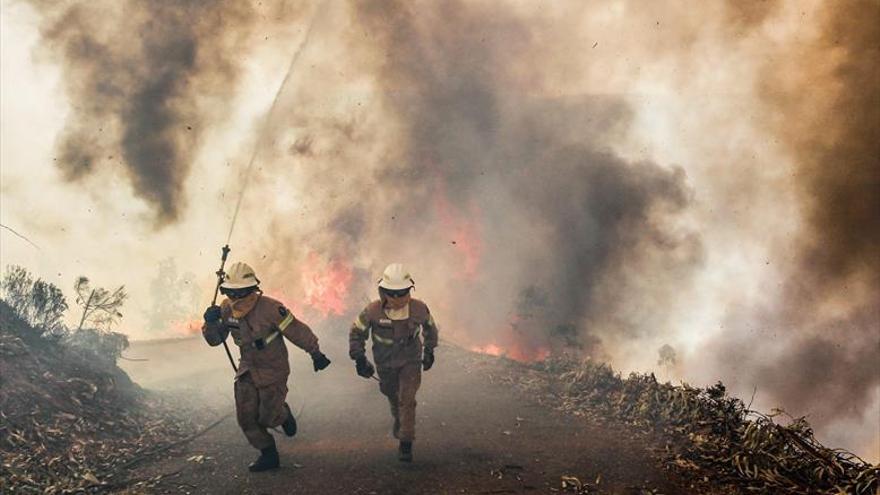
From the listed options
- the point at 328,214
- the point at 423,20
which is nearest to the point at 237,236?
the point at 328,214

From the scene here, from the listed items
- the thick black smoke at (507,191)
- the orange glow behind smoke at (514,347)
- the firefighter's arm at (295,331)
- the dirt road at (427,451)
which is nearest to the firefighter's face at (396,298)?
the firefighter's arm at (295,331)

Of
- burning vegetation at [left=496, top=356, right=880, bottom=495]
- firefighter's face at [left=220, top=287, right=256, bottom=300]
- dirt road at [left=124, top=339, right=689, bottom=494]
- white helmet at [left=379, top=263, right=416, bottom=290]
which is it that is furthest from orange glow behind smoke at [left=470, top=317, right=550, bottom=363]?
firefighter's face at [left=220, top=287, right=256, bottom=300]

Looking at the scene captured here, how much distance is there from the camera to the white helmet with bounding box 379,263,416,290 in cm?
623

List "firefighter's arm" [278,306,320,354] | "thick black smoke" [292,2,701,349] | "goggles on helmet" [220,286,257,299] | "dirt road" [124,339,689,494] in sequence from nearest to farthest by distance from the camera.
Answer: "dirt road" [124,339,689,494] < "goggles on helmet" [220,286,257,299] < "firefighter's arm" [278,306,320,354] < "thick black smoke" [292,2,701,349]

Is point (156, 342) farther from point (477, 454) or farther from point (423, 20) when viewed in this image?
point (423, 20)

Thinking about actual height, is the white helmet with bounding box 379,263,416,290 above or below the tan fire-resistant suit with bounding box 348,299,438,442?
above

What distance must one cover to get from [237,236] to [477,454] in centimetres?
2346

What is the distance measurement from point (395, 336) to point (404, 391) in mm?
682

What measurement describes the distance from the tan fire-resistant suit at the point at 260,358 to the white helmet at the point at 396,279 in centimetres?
115

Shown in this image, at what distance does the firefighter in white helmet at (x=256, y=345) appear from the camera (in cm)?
580

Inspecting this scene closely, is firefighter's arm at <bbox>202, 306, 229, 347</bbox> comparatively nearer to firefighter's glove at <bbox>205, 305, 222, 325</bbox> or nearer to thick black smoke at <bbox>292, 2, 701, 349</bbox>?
firefighter's glove at <bbox>205, 305, 222, 325</bbox>

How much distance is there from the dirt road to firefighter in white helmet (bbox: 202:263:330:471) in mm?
545

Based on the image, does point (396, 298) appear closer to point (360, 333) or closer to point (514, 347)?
point (360, 333)

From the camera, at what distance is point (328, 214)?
21547 mm
